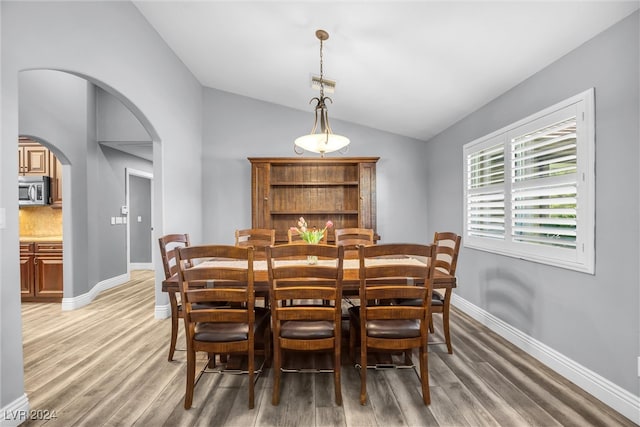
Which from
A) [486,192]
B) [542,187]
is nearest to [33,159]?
[486,192]

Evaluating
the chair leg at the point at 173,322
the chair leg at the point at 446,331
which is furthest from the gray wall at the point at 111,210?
the chair leg at the point at 446,331

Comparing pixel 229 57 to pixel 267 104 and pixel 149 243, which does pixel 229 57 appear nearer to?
pixel 267 104

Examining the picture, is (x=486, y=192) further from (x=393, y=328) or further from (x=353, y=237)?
(x=393, y=328)

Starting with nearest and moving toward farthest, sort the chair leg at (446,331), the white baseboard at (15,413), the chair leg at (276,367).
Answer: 1. the white baseboard at (15,413)
2. the chair leg at (276,367)
3. the chair leg at (446,331)

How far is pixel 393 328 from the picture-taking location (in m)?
1.93

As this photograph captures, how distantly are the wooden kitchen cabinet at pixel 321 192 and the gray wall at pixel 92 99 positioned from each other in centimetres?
122

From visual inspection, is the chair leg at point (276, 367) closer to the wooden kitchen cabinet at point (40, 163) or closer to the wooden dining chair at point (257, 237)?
the wooden dining chair at point (257, 237)

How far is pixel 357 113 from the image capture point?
14.5 ft

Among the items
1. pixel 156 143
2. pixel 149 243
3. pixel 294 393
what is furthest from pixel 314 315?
pixel 149 243

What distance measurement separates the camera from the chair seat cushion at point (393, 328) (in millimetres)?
1891

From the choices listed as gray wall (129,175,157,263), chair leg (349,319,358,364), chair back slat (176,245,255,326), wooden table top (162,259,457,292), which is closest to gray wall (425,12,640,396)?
wooden table top (162,259,457,292)

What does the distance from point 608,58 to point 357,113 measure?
112 inches

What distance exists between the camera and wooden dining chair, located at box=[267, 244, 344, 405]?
1729 millimetres

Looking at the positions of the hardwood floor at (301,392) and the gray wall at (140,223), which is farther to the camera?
the gray wall at (140,223)
